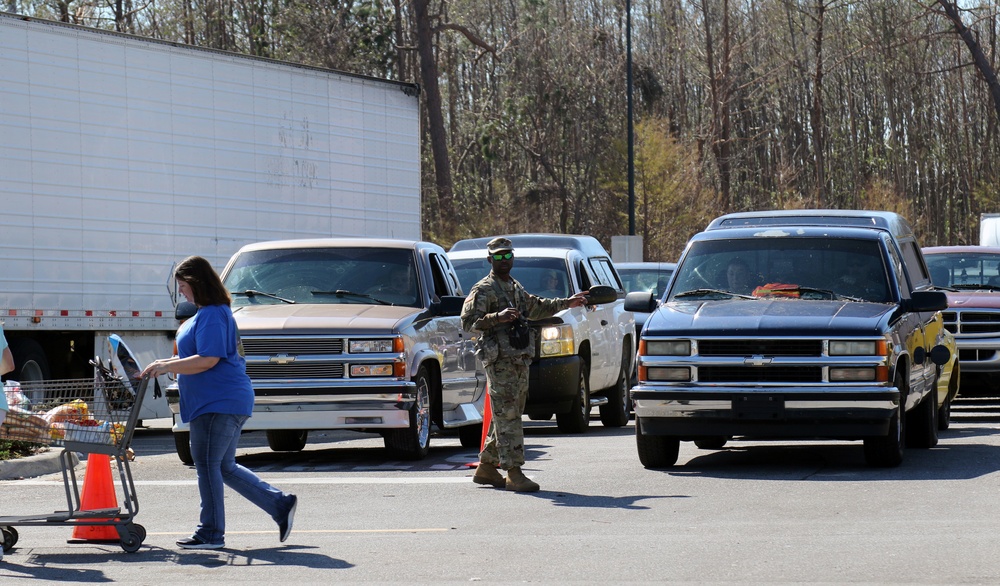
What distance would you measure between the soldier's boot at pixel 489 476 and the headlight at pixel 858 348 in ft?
8.38

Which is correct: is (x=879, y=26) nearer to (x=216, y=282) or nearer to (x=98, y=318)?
(x=98, y=318)

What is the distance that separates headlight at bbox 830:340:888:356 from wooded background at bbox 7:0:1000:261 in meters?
31.2

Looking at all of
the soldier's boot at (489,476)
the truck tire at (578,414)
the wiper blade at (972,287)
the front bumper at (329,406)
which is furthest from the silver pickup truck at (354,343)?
the wiper blade at (972,287)

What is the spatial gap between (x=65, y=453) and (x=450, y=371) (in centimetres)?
581

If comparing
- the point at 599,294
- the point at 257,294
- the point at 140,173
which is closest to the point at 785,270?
the point at 599,294

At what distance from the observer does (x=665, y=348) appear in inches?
454

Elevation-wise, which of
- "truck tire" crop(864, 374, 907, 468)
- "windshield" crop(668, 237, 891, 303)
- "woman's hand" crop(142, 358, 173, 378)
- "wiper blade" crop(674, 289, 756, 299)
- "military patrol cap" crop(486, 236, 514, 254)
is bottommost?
"truck tire" crop(864, 374, 907, 468)

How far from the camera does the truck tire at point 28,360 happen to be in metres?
16.7

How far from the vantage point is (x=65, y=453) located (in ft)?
28.0

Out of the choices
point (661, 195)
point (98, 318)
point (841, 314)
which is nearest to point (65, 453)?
point (841, 314)

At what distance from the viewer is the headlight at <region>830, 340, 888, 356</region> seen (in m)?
11.1

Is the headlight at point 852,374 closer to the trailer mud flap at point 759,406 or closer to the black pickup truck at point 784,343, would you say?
the black pickup truck at point 784,343

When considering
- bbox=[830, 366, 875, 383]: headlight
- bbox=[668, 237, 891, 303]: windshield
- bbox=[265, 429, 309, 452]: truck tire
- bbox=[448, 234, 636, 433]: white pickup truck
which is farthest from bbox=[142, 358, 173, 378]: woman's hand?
bbox=[448, 234, 636, 433]: white pickup truck

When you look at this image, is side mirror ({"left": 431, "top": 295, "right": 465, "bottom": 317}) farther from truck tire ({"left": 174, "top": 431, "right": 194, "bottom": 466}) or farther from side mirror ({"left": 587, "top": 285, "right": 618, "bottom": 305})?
truck tire ({"left": 174, "top": 431, "right": 194, "bottom": 466})
